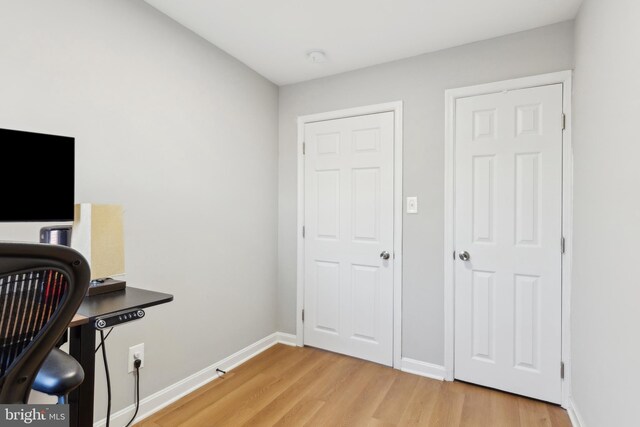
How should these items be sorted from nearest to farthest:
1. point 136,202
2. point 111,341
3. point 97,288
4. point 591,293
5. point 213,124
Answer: point 97,288
point 591,293
point 111,341
point 136,202
point 213,124

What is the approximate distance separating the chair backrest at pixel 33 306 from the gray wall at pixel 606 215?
1757 mm

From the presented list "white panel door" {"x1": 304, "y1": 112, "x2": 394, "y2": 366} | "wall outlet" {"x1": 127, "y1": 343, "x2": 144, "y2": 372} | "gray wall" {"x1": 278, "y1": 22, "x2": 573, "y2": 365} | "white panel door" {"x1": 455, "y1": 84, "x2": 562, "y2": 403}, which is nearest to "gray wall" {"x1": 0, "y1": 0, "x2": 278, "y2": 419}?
"wall outlet" {"x1": 127, "y1": 343, "x2": 144, "y2": 372}

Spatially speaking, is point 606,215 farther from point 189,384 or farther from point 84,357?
point 189,384

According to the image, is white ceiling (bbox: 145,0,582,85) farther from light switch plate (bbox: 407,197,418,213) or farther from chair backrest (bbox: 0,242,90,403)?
chair backrest (bbox: 0,242,90,403)

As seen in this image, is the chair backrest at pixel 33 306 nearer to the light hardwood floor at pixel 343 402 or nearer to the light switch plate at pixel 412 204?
the light hardwood floor at pixel 343 402

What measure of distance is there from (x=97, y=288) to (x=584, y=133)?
2.65 meters

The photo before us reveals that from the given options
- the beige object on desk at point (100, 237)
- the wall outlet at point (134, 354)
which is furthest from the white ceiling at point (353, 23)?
the wall outlet at point (134, 354)

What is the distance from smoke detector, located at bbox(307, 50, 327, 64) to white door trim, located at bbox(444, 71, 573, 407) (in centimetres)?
98

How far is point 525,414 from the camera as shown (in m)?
2.04

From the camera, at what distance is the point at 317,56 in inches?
101

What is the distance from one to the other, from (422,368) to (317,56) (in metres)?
2.53

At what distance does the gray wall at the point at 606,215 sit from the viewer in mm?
1246

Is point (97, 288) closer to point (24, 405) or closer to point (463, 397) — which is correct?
point (24, 405)

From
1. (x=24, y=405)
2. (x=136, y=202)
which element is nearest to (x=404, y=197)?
(x=136, y=202)
